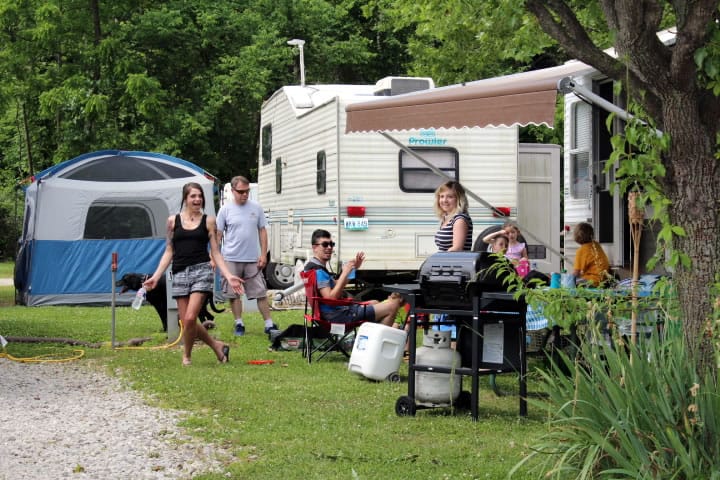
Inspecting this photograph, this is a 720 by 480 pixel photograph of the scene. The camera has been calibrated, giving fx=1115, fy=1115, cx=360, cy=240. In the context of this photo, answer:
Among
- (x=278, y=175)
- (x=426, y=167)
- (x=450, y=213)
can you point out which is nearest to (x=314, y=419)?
(x=450, y=213)

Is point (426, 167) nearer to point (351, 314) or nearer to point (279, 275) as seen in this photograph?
point (351, 314)

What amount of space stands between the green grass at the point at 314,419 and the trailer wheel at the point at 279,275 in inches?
343

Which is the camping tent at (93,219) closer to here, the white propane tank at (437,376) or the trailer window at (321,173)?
the trailer window at (321,173)

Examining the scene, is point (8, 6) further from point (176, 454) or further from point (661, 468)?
point (661, 468)

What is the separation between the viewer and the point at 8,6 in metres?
24.2

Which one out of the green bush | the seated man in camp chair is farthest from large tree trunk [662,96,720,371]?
the seated man in camp chair

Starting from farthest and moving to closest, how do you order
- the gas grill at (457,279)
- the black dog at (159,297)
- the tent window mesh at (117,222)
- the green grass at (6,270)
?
1. the green grass at (6,270)
2. the tent window mesh at (117,222)
3. the black dog at (159,297)
4. the gas grill at (457,279)

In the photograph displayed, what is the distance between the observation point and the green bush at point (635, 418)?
4.31 m

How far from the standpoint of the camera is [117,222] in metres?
16.5

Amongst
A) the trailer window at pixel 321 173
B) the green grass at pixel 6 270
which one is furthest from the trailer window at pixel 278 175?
the green grass at pixel 6 270

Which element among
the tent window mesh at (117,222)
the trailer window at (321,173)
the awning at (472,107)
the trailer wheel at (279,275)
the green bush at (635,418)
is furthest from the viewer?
the trailer wheel at (279,275)

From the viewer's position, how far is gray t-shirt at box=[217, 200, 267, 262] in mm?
11602

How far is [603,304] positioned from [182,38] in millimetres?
23522

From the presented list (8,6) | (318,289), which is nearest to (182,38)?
(8,6)
